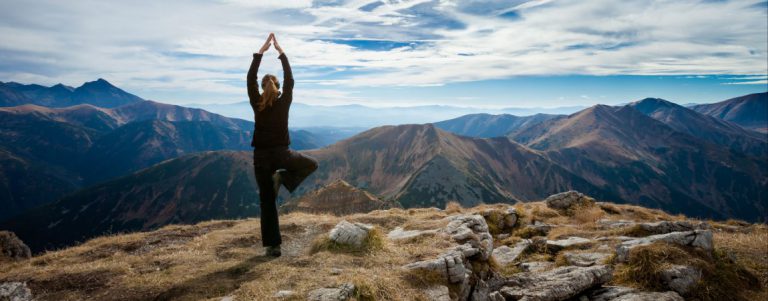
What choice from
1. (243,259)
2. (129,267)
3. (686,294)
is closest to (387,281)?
(243,259)

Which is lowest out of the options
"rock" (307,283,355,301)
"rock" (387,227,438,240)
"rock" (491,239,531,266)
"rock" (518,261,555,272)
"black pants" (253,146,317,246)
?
"rock" (491,239,531,266)

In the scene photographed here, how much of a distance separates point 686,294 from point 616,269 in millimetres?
1530

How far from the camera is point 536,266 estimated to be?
11.6 m

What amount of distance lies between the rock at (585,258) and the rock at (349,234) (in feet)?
20.4

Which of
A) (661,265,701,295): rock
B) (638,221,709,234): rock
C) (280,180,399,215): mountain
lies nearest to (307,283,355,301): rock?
(661,265,701,295): rock

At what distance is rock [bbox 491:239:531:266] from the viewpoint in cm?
1250

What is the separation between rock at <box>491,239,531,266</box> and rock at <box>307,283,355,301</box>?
6761 millimetres

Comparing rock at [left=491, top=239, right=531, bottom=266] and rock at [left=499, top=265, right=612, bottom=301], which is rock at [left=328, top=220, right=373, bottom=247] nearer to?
rock at [left=499, top=265, right=612, bottom=301]

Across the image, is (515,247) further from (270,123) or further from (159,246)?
(159,246)

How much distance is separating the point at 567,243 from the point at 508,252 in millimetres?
2106

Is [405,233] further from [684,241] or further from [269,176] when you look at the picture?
[684,241]

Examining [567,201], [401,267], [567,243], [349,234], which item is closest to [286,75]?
[349,234]

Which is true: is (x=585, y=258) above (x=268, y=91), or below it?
below

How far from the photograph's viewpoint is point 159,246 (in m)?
11.6
